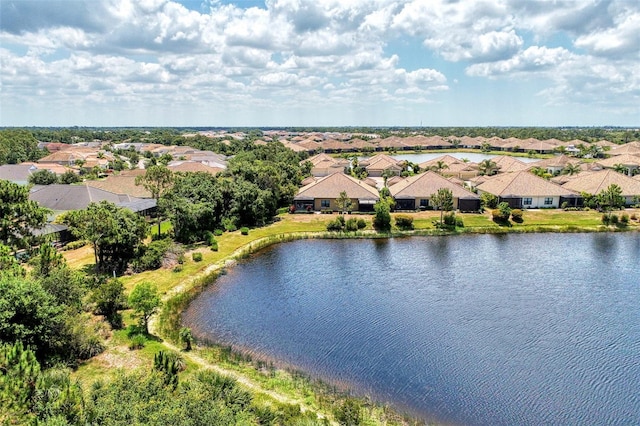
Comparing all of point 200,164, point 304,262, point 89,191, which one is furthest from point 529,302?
point 200,164

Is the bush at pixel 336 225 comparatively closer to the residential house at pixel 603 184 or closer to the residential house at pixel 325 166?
the residential house at pixel 603 184

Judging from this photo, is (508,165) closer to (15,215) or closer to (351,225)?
(351,225)

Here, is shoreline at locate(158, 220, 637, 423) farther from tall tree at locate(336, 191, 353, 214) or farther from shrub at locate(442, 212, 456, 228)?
tall tree at locate(336, 191, 353, 214)

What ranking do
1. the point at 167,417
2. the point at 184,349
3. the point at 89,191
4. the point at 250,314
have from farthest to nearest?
the point at 89,191
the point at 250,314
the point at 184,349
the point at 167,417

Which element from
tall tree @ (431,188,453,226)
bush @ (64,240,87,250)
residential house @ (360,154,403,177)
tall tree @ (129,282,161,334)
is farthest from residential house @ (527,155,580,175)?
tall tree @ (129,282,161,334)

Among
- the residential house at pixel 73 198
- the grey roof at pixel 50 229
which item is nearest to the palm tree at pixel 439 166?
the residential house at pixel 73 198

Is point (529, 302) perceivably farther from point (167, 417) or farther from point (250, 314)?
point (167, 417)
